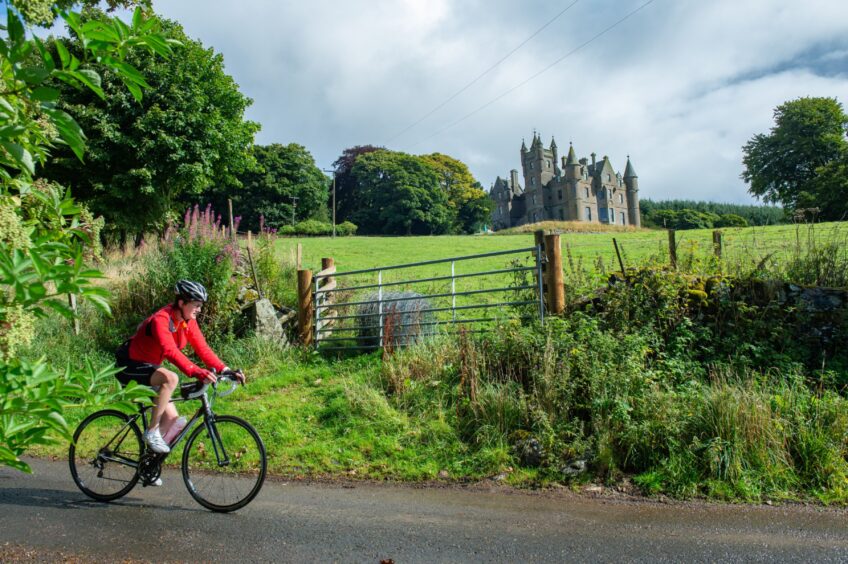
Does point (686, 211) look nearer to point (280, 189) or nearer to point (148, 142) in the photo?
point (280, 189)

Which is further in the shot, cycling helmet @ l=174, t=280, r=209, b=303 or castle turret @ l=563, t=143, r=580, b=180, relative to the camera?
castle turret @ l=563, t=143, r=580, b=180

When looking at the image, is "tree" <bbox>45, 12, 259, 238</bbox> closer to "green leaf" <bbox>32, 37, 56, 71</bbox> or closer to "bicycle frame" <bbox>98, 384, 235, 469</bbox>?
"bicycle frame" <bbox>98, 384, 235, 469</bbox>

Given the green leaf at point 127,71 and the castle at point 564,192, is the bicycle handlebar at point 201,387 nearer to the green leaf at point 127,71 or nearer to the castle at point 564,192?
the green leaf at point 127,71

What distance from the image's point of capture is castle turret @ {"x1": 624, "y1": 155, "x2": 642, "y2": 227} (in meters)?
105

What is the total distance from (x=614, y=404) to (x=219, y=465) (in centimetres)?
438

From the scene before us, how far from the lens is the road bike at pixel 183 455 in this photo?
5363mm

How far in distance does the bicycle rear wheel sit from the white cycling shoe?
294mm

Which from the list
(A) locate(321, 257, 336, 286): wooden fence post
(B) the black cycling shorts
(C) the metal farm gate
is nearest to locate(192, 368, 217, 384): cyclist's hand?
(B) the black cycling shorts

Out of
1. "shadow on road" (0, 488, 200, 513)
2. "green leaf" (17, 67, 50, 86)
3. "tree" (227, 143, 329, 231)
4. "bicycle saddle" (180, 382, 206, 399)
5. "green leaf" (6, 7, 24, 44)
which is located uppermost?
"tree" (227, 143, 329, 231)

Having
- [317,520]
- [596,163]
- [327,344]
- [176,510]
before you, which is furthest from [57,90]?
[596,163]

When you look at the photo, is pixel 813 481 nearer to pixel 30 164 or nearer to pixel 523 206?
pixel 30 164

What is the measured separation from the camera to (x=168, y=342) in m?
5.28

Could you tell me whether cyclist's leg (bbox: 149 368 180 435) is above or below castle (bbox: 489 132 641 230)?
below

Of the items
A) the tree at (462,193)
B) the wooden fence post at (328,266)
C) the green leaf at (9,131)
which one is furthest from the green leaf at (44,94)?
the tree at (462,193)
